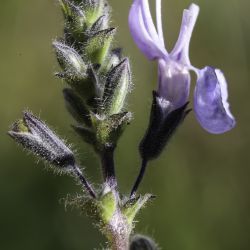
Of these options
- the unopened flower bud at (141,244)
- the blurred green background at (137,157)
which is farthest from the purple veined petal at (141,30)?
the blurred green background at (137,157)

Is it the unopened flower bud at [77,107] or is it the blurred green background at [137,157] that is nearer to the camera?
the unopened flower bud at [77,107]

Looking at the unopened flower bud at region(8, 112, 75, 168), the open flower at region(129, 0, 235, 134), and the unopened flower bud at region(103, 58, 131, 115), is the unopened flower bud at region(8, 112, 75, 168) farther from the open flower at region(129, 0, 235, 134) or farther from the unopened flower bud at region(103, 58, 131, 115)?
the open flower at region(129, 0, 235, 134)

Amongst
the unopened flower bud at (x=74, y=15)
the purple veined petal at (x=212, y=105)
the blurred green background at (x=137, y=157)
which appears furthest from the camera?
the blurred green background at (x=137, y=157)

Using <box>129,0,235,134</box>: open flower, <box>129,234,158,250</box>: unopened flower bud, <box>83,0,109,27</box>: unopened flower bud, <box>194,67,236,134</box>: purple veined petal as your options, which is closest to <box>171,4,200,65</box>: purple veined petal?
<box>129,0,235,134</box>: open flower

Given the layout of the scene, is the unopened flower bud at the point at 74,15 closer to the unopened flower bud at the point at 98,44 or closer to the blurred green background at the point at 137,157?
the unopened flower bud at the point at 98,44

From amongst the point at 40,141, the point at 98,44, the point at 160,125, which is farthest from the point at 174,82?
the point at 40,141

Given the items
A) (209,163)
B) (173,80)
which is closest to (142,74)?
(209,163)
